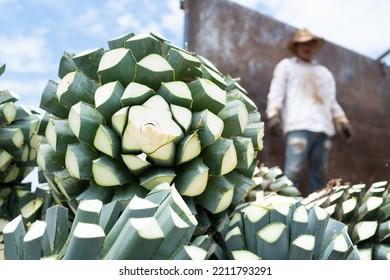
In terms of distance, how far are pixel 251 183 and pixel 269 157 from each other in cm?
199

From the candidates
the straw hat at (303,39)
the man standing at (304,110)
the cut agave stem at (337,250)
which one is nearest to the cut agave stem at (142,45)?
the cut agave stem at (337,250)

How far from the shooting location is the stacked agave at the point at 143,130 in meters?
0.36

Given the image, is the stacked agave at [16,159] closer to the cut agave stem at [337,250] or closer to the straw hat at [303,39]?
the cut agave stem at [337,250]

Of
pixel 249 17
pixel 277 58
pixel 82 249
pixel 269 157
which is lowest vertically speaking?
pixel 269 157

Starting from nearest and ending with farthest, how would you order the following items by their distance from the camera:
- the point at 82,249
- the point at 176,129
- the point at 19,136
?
1. the point at 82,249
2. the point at 176,129
3. the point at 19,136

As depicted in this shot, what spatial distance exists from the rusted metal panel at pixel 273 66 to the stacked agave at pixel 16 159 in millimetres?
1595

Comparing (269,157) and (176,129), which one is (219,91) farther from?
(269,157)

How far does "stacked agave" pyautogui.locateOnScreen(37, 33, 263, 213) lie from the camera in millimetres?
355

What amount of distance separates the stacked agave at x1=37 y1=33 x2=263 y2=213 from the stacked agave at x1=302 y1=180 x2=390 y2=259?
12 centimetres

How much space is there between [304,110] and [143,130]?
184cm

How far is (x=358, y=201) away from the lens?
1.64 ft

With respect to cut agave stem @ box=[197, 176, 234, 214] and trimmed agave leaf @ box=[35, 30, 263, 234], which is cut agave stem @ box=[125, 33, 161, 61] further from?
cut agave stem @ box=[197, 176, 234, 214]

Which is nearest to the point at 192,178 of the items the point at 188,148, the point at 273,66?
the point at 188,148
